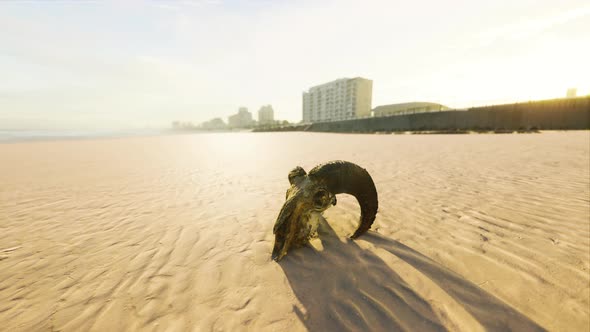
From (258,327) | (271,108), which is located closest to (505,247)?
(258,327)

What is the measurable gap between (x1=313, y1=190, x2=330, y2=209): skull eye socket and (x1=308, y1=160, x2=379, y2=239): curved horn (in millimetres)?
122

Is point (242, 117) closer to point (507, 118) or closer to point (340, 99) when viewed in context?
point (340, 99)

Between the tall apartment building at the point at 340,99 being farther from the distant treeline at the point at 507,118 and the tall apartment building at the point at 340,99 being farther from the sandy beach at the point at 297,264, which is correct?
the sandy beach at the point at 297,264

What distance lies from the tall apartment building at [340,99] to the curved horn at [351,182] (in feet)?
282

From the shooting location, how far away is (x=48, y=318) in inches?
85.1

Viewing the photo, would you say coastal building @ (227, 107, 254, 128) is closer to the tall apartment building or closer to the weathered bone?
the tall apartment building

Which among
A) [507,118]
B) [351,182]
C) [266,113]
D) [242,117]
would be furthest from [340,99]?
[351,182]

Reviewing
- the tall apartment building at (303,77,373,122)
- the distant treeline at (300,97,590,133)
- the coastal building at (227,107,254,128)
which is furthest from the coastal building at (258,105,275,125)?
the distant treeline at (300,97,590,133)

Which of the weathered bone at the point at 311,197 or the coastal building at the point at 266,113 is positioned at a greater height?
the coastal building at the point at 266,113

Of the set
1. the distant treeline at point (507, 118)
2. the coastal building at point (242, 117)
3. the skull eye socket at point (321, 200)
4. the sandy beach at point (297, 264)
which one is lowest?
the sandy beach at point (297, 264)

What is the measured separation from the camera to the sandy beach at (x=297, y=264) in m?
2.12

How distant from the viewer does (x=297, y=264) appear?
289 centimetres

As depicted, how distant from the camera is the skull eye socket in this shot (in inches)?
118

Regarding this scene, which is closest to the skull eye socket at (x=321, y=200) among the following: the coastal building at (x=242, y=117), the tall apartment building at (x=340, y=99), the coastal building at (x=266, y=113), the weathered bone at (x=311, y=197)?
the weathered bone at (x=311, y=197)
